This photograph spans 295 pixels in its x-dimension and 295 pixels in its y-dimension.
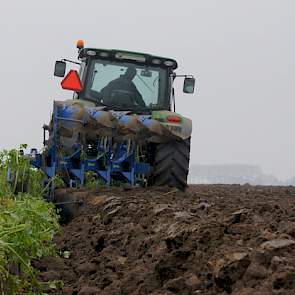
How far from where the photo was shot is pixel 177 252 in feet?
8.52

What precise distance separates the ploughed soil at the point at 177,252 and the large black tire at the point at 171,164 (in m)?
1.84

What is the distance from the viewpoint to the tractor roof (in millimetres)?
7004

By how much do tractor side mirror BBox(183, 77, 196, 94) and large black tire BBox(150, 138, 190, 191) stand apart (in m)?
1.19

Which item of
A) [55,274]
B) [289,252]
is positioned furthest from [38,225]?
[289,252]

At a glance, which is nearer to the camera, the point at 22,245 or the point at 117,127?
the point at 22,245

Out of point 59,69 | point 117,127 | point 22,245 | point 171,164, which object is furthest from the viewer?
point 59,69

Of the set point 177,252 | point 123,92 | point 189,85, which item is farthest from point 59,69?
point 177,252

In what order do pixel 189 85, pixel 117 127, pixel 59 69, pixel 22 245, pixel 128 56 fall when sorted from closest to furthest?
pixel 22 245
pixel 117 127
pixel 59 69
pixel 128 56
pixel 189 85

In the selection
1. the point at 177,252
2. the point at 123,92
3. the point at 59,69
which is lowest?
the point at 177,252

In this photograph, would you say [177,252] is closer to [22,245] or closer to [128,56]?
[22,245]

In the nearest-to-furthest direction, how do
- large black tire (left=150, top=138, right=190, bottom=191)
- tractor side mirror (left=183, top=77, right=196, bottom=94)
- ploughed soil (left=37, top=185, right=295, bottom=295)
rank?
ploughed soil (left=37, top=185, right=295, bottom=295) < large black tire (left=150, top=138, right=190, bottom=191) < tractor side mirror (left=183, top=77, right=196, bottom=94)

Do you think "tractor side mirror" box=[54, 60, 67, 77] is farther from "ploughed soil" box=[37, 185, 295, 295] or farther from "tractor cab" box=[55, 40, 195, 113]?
"ploughed soil" box=[37, 185, 295, 295]

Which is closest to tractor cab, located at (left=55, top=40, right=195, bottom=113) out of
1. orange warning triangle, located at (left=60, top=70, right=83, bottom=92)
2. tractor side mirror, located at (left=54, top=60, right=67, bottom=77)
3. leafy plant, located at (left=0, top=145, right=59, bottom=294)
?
tractor side mirror, located at (left=54, top=60, right=67, bottom=77)

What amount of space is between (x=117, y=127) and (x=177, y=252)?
338 centimetres
